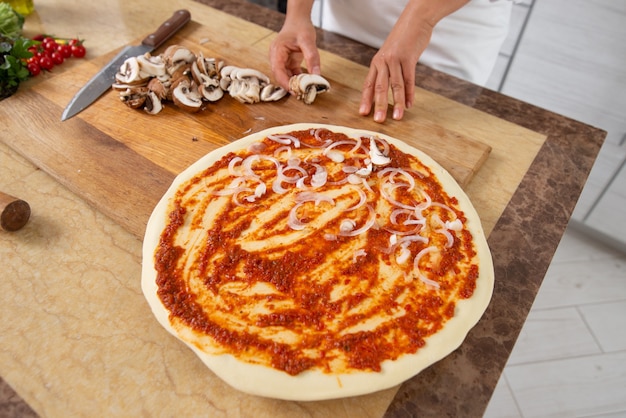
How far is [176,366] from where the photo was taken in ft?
5.48

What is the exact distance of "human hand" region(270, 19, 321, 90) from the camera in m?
2.69

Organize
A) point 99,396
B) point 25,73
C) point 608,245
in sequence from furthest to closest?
point 608,245
point 25,73
point 99,396

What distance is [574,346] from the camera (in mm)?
3492

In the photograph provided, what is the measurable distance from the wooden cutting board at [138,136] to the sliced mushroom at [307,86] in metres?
0.06

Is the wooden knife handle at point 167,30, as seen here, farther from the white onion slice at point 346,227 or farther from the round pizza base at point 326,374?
the white onion slice at point 346,227

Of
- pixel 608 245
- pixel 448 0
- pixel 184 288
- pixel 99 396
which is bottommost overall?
pixel 608 245

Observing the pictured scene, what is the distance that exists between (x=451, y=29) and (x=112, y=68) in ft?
6.80

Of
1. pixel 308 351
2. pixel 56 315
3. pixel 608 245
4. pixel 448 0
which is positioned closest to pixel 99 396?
pixel 56 315

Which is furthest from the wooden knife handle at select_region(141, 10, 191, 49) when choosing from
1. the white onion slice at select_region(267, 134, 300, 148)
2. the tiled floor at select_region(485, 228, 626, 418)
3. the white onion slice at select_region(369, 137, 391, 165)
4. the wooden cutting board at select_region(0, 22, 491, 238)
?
the tiled floor at select_region(485, 228, 626, 418)

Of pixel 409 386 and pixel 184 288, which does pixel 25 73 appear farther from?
pixel 409 386

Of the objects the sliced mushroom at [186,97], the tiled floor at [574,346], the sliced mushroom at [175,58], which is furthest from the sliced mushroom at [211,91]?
the tiled floor at [574,346]

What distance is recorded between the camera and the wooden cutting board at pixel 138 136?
2186 millimetres

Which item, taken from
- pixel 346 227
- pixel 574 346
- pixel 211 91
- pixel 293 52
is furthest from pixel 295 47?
pixel 574 346

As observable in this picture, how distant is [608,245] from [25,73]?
4672mm
